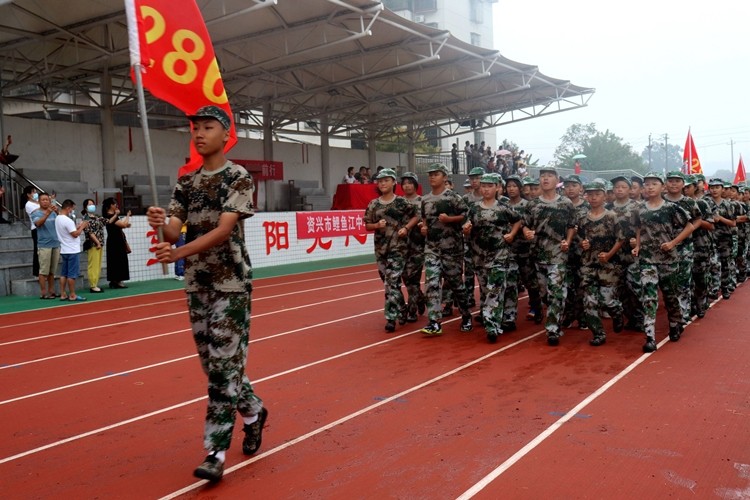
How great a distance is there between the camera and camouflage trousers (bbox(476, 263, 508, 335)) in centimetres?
743

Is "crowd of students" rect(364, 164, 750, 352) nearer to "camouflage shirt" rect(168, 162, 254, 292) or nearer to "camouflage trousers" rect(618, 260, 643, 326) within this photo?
"camouflage trousers" rect(618, 260, 643, 326)

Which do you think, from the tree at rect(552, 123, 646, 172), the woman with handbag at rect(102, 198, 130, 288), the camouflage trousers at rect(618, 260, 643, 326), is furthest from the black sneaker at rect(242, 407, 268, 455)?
the tree at rect(552, 123, 646, 172)

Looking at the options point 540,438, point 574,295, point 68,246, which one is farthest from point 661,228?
point 68,246

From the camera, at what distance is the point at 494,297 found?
7.51 meters

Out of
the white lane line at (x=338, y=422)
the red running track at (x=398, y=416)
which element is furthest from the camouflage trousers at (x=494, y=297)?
the white lane line at (x=338, y=422)

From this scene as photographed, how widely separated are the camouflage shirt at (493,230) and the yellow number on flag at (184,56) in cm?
368

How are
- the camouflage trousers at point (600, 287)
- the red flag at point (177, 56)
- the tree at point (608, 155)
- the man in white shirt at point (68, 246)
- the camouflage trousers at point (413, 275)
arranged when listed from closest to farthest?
1. the red flag at point (177, 56)
2. the camouflage trousers at point (600, 287)
3. the camouflage trousers at point (413, 275)
4. the man in white shirt at point (68, 246)
5. the tree at point (608, 155)

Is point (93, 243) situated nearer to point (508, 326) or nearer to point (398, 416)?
point (508, 326)

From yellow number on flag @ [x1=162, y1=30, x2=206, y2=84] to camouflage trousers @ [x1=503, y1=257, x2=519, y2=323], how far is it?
4.31m

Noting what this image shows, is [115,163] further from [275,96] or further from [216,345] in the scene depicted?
[216,345]

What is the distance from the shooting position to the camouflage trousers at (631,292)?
7.96 metres

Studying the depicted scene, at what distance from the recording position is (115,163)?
2167 centimetres

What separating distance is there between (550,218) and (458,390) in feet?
9.21

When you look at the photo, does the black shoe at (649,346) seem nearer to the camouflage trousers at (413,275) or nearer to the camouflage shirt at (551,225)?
the camouflage shirt at (551,225)
